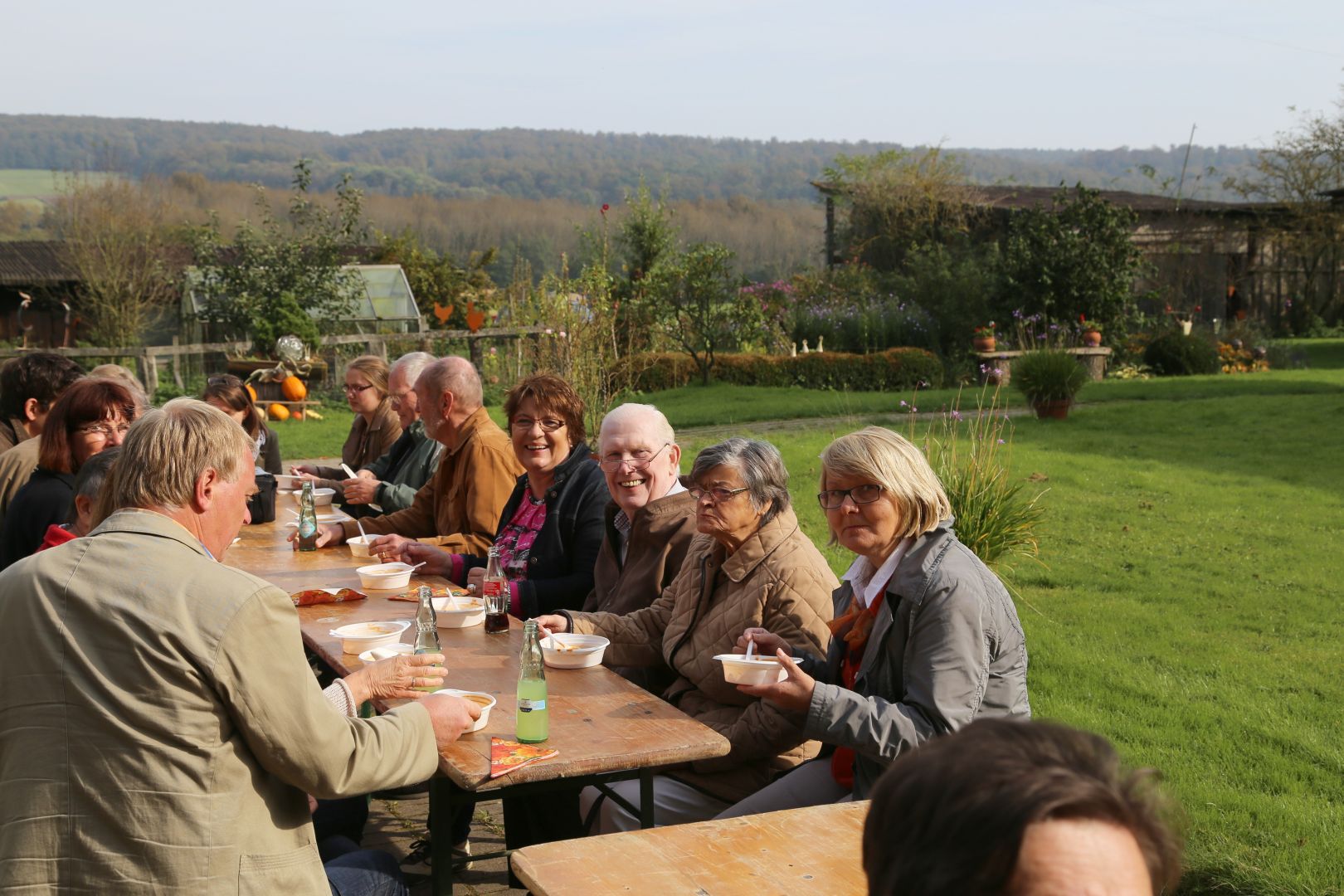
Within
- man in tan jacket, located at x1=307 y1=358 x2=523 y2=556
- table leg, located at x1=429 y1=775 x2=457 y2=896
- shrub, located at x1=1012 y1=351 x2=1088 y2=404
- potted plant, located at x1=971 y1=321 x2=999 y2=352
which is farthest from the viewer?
potted plant, located at x1=971 y1=321 x2=999 y2=352

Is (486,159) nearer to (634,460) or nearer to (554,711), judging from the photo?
(634,460)

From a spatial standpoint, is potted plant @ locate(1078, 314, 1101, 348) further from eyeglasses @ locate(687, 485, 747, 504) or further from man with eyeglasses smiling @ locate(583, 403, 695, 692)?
eyeglasses @ locate(687, 485, 747, 504)

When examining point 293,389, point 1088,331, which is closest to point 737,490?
point 293,389

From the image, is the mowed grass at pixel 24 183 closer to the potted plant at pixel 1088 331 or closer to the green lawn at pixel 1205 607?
Answer: the potted plant at pixel 1088 331

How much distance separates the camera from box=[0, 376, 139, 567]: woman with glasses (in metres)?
4.50

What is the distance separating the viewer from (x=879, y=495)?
3.32 m

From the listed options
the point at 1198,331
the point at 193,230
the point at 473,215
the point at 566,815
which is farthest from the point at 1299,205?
the point at 473,215

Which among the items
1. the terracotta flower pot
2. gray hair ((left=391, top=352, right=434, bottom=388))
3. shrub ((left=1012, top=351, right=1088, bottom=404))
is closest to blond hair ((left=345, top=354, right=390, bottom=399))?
gray hair ((left=391, top=352, right=434, bottom=388))

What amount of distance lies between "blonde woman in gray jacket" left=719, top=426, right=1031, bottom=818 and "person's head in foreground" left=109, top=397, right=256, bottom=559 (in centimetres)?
132

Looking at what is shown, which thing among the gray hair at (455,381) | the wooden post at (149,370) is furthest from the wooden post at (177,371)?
the gray hair at (455,381)

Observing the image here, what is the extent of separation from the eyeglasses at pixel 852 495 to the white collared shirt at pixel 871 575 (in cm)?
15

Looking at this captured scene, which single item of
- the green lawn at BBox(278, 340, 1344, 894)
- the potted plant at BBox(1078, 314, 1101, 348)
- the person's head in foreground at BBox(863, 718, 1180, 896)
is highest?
the person's head in foreground at BBox(863, 718, 1180, 896)

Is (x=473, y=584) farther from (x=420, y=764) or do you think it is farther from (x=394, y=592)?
(x=420, y=764)

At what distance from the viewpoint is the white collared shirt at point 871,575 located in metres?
3.32
